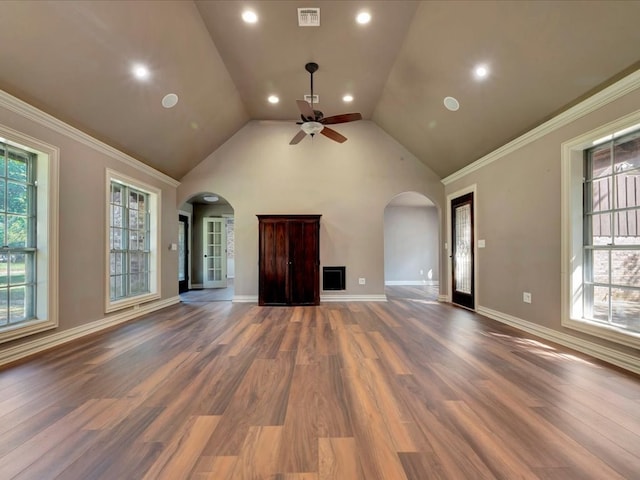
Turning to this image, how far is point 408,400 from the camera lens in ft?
6.22

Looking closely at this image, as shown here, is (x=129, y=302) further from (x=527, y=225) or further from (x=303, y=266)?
(x=527, y=225)

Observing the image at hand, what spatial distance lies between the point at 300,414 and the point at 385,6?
4.01 m

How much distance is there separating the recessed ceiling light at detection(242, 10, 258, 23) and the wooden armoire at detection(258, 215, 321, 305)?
116 inches

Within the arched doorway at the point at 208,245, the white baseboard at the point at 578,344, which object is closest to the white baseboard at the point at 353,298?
the white baseboard at the point at 578,344

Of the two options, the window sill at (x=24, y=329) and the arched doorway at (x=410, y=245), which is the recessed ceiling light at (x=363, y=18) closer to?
the window sill at (x=24, y=329)

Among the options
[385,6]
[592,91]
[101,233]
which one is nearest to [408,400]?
[592,91]

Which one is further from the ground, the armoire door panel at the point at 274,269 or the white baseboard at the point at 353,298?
the armoire door panel at the point at 274,269

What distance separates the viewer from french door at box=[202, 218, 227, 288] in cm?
823

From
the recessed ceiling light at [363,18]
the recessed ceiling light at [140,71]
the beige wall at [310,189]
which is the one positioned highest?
the recessed ceiling light at [363,18]

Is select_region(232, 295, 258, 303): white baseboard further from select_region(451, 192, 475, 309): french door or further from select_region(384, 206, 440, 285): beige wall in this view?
select_region(384, 206, 440, 285): beige wall

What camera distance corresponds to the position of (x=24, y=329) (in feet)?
8.89

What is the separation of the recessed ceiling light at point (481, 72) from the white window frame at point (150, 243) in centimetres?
492

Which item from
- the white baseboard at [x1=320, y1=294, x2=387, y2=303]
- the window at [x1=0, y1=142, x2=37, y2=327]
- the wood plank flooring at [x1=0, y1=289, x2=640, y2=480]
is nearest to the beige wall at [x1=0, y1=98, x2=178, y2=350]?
the window at [x1=0, y1=142, x2=37, y2=327]

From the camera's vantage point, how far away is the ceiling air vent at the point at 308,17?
3074 mm
